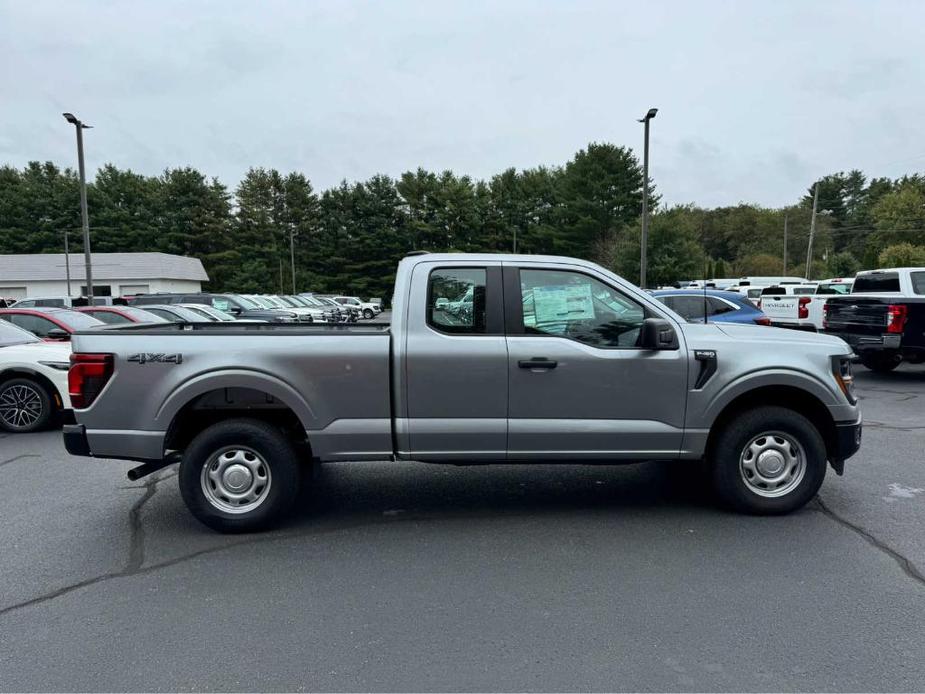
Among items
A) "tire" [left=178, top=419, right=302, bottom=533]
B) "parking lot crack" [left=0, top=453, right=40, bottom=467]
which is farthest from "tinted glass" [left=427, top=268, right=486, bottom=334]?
"parking lot crack" [left=0, top=453, right=40, bottom=467]

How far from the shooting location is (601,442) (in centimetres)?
473

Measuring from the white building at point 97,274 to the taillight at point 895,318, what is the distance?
57.1 metres

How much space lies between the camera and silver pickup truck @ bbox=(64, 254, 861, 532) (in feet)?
15.1

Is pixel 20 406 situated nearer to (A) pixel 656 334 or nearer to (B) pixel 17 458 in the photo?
(B) pixel 17 458

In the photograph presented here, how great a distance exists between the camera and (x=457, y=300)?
4.77 meters

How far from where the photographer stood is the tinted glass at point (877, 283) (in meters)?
12.0

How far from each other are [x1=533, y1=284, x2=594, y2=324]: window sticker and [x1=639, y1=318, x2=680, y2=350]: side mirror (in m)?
0.42

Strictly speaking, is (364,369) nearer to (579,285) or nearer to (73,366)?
(579,285)

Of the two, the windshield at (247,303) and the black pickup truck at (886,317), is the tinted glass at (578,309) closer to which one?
the black pickup truck at (886,317)

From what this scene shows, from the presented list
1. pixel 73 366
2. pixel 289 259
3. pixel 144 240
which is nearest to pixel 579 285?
pixel 73 366

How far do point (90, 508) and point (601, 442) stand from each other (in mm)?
4194

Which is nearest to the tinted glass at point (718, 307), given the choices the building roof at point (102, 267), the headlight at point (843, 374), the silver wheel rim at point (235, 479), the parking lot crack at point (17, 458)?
the headlight at point (843, 374)

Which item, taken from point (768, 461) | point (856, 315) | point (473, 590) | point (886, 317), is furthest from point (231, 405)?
point (856, 315)

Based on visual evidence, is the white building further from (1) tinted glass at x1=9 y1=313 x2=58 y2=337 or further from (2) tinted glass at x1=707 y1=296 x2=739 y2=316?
(2) tinted glass at x1=707 y1=296 x2=739 y2=316
